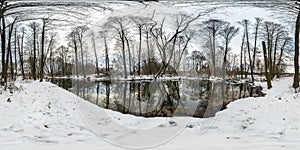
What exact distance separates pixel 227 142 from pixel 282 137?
4.00 ft

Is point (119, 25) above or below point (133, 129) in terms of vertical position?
above

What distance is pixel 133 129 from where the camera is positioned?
5379 mm

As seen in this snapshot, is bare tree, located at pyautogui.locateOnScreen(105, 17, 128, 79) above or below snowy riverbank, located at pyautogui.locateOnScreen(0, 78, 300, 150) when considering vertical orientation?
above

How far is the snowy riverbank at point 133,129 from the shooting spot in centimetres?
453

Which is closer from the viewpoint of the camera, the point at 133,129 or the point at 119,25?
the point at 119,25

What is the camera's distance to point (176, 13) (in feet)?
10.3

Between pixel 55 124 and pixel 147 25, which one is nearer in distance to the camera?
pixel 147 25

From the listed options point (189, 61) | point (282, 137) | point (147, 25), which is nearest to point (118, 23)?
point (147, 25)

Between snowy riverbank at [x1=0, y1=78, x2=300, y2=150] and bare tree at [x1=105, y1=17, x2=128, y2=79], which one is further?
snowy riverbank at [x1=0, y1=78, x2=300, y2=150]

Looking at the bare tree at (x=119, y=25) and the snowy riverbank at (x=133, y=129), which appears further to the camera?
the snowy riverbank at (x=133, y=129)

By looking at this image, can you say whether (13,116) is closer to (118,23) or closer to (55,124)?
(55,124)

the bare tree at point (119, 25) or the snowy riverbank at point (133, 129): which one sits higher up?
the bare tree at point (119, 25)

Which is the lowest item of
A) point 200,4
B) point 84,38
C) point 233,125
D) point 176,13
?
point 233,125

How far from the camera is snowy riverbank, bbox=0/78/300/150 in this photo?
Result: 4.53 metres
